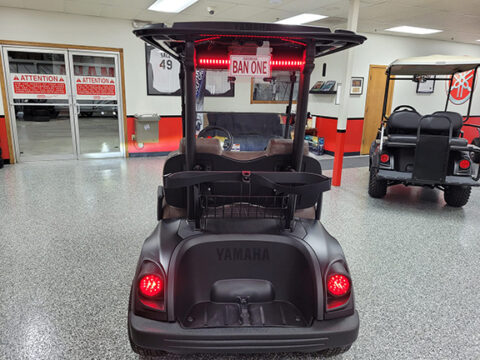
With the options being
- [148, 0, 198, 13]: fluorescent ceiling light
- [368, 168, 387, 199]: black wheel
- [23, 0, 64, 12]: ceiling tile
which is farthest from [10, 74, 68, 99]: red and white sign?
[368, 168, 387, 199]: black wheel

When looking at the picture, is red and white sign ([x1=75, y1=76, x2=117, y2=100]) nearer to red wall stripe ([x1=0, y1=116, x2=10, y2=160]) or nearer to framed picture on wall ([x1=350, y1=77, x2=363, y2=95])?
red wall stripe ([x1=0, y1=116, x2=10, y2=160])

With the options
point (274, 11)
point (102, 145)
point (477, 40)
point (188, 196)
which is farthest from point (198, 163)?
point (477, 40)

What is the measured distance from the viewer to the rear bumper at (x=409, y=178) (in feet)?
14.2

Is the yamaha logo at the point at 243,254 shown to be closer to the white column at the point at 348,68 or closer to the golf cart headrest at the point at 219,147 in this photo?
the golf cart headrest at the point at 219,147

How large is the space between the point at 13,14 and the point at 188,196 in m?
6.28

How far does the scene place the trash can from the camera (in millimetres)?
7340

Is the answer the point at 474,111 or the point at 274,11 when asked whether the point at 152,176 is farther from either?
the point at 474,111

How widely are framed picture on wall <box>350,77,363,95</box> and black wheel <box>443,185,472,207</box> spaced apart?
3.93 m

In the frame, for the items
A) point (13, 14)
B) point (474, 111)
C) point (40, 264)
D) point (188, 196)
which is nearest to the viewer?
point (188, 196)

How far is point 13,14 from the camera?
6.10 meters

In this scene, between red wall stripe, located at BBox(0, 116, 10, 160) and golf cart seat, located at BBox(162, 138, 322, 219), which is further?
red wall stripe, located at BBox(0, 116, 10, 160)

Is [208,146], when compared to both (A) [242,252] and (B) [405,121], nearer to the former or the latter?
(A) [242,252]

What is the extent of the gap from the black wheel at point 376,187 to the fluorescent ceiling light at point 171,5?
12.4 ft

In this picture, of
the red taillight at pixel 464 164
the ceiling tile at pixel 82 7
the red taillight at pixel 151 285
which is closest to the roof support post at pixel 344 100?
the red taillight at pixel 464 164
